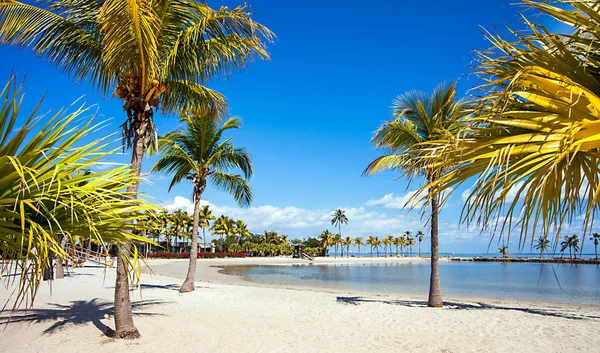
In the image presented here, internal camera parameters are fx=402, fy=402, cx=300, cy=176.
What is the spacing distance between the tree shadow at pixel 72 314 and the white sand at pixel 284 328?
0.02 m

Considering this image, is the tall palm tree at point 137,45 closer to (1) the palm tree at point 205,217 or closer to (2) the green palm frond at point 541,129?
(2) the green palm frond at point 541,129

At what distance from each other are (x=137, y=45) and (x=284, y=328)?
20.6ft

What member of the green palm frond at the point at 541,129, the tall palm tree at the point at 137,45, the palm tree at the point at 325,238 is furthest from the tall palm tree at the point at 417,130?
the palm tree at the point at 325,238

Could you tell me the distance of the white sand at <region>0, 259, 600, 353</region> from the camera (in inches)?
275

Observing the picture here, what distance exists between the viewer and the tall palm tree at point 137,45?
6.59 meters

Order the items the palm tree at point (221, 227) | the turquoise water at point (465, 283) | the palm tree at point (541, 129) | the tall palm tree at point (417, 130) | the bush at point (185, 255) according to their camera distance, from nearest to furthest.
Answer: the palm tree at point (541, 129)
the tall palm tree at point (417, 130)
the turquoise water at point (465, 283)
the bush at point (185, 255)
the palm tree at point (221, 227)

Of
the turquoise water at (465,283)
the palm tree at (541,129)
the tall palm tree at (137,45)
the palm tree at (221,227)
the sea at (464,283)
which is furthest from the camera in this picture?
the palm tree at (221,227)

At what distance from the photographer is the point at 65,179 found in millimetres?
2957

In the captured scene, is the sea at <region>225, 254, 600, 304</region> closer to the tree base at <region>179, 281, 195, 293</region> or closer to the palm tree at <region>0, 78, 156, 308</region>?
the palm tree at <region>0, 78, 156, 308</region>

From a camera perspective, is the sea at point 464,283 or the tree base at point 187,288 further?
the sea at point 464,283

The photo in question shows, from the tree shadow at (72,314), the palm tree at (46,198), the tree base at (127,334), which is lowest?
the tree shadow at (72,314)

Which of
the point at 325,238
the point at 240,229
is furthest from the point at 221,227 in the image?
the point at 325,238

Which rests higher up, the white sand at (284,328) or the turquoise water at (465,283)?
the white sand at (284,328)

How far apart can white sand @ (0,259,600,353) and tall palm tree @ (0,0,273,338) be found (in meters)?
1.08
